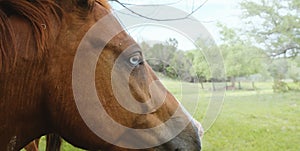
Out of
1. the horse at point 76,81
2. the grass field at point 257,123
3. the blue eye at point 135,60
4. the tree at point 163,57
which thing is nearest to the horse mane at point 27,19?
the horse at point 76,81

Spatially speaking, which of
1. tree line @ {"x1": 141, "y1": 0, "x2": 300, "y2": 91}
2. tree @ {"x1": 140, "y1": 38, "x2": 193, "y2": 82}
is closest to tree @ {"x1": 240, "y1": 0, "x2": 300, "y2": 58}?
tree line @ {"x1": 141, "y1": 0, "x2": 300, "y2": 91}

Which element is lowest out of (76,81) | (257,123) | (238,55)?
(257,123)

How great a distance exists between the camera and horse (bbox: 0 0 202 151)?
812 mm

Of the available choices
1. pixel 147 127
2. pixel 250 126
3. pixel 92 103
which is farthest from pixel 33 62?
pixel 250 126

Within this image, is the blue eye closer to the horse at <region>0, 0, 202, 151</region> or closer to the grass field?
the horse at <region>0, 0, 202, 151</region>

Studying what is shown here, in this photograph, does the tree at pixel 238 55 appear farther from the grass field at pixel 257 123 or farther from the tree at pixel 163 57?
the tree at pixel 163 57

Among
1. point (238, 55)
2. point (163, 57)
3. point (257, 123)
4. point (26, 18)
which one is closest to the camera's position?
point (26, 18)

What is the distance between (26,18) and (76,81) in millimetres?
190

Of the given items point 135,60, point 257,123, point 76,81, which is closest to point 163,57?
point 135,60

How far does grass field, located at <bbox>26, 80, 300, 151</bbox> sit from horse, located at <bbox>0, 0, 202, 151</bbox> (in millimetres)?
2087

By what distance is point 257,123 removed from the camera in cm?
916

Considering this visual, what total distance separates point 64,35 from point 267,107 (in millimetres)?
11355

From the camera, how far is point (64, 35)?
0.85m

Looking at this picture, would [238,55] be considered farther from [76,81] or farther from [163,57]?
[76,81]
